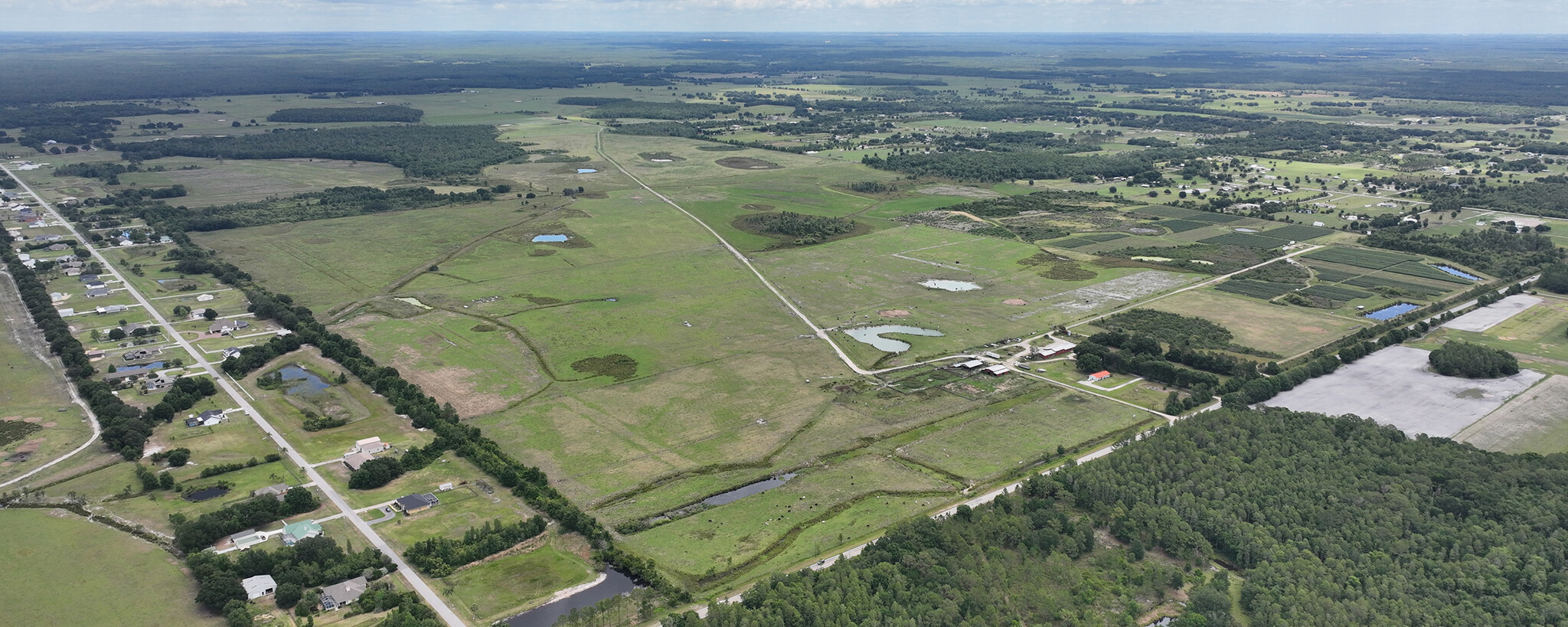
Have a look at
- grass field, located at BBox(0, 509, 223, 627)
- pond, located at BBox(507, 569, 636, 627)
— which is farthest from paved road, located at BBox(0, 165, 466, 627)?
grass field, located at BBox(0, 509, 223, 627)

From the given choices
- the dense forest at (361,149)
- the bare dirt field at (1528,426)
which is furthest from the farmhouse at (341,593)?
the dense forest at (361,149)

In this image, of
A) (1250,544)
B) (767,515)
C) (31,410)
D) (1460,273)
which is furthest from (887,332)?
(1460,273)

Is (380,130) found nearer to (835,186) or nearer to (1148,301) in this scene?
(835,186)

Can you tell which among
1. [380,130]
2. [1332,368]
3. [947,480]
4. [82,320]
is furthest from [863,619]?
[380,130]

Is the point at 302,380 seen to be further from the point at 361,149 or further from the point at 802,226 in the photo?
the point at 361,149

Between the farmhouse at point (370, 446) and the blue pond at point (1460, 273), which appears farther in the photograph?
the blue pond at point (1460, 273)

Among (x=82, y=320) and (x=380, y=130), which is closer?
(x=82, y=320)

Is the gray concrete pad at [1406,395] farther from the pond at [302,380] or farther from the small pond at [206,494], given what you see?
the pond at [302,380]
